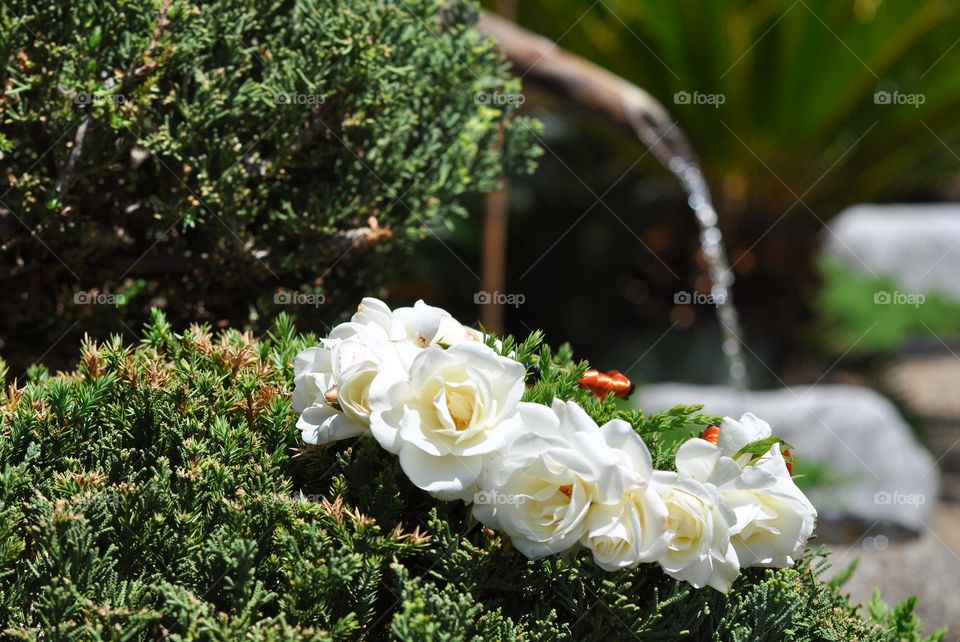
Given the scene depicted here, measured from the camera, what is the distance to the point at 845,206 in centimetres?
800

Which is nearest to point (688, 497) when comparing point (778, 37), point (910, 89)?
point (778, 37)

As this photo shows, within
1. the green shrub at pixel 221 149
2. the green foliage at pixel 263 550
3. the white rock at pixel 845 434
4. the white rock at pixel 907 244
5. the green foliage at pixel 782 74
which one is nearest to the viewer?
the green foliage at pixel 263 550

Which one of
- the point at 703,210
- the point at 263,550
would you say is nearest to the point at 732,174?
the point at 703,210

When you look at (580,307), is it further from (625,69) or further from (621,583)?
(621,583)

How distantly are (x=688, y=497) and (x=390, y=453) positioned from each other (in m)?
0.48

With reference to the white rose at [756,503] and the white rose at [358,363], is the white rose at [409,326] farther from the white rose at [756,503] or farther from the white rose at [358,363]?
the white rose at [756,503]

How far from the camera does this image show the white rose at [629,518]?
1.44 metres

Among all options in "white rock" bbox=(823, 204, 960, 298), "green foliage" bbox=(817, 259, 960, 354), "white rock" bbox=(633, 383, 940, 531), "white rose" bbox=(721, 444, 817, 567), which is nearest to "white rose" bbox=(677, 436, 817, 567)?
"white rose" bbox=(721, 444, 817, 567)

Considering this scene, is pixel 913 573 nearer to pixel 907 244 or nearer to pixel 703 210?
pixel 703 210

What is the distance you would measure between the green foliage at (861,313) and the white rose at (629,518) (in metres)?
6.03

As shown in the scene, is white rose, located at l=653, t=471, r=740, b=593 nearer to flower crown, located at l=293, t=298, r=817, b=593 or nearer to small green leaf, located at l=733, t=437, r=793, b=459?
flower crown, located at l=293, t=298, r=817, b=593

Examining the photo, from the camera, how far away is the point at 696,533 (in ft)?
4.77

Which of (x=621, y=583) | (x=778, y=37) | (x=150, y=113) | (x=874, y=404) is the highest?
(x=778, y=37)

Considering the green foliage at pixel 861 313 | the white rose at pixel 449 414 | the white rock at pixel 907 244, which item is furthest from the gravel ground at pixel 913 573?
the white rock at pixel 907 244
